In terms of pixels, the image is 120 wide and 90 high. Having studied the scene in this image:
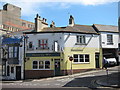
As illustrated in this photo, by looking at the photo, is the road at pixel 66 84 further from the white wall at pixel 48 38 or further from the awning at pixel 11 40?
the awning at pixel 11 40

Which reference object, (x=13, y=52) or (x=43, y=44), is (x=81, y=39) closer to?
(x=43, y=44)

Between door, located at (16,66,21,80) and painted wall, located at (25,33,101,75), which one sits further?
door, located at (16,66,21,80)

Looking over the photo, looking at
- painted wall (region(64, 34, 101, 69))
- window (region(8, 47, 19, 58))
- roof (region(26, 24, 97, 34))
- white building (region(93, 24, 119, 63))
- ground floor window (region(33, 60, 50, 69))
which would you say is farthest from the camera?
white building (region(93, 24, 119, 63))

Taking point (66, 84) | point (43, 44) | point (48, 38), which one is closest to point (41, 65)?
point (43, 44)

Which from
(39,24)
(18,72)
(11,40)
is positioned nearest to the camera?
(18,72)

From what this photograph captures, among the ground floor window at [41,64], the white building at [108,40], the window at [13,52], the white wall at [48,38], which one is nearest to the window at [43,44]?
the white wall at [48,38]

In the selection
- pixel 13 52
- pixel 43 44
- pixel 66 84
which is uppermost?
pixel 43 44

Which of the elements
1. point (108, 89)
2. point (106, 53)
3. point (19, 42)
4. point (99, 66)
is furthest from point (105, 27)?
point (108, 89)

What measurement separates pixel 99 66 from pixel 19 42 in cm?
1332

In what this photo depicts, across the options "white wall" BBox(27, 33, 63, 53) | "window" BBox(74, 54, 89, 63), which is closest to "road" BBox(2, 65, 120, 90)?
"window" BBox(74, 54, 89, 63)

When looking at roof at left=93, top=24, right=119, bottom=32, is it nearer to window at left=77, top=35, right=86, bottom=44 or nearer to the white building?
the white building

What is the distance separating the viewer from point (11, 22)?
2213 inches

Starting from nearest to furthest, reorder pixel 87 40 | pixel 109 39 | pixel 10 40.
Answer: pixel 87 40 < pixel 10 40 < pixel 109 39

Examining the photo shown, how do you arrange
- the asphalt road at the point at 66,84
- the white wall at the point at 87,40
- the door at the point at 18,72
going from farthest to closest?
1. the door at the point at 18,72
2. the white wall at the point at 87,40
3. the asphalt road at the point at 66,84
